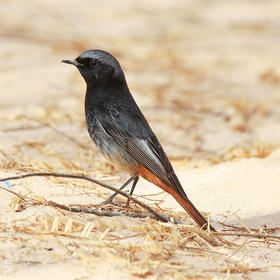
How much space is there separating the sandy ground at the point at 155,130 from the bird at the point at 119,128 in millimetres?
261

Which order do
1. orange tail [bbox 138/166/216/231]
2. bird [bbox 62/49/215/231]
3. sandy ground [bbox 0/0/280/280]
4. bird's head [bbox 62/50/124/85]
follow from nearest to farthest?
sandy ground [bbox 0/0/280/280] → orange tail [bbox 138/166/216/231] → bird [bbox 62/49/215/231] → bird's head [bbox 62/50/124/85]

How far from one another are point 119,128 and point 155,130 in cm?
301

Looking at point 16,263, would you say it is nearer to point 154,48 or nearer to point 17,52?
point 17,52

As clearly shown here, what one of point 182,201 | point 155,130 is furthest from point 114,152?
point 155,130

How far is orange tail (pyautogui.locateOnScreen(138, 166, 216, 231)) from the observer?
371 centimetres

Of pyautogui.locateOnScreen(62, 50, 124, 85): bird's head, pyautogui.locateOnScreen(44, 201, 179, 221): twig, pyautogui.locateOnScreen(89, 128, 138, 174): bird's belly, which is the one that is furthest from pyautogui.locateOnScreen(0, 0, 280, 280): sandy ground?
pyautogui.locateOnScreen(62, 50, 124, 85): bird's head

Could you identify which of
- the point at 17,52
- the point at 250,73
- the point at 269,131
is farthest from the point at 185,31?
the point at 269,131

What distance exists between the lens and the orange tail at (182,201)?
371 centimetres

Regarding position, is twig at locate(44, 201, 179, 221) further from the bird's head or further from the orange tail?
the bird's head

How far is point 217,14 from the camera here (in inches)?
505

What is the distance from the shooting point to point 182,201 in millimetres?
3803

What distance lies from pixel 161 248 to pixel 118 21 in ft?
32.0

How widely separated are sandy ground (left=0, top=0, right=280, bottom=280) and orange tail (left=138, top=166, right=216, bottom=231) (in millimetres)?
179

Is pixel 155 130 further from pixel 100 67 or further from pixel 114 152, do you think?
pixel 114 152
